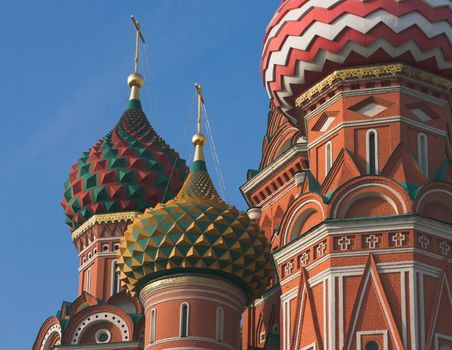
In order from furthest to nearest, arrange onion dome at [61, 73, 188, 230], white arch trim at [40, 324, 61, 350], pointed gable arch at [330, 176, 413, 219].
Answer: onion dome at [61, 73, 188, 230] < white arch trim at [40, 324, 61, 350] < pointed gable arch at [330, 176, 413, 219]

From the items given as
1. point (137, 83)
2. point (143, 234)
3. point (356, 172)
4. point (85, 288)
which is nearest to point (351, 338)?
point (356, 172)

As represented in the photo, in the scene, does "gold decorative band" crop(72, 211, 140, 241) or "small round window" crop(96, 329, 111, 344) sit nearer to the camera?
"small round window" crop(96, 329, 111, 344)

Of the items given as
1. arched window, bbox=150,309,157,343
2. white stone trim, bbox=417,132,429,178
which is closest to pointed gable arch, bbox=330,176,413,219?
white stone trim, bbox=417,132,429,178

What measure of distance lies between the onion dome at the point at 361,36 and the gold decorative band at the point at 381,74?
0.12 meters

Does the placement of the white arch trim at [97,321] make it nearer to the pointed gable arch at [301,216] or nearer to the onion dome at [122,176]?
the onion dome at [122,176]

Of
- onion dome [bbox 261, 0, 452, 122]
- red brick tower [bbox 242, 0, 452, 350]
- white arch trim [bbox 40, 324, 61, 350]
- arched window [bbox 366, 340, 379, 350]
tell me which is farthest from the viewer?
white arch trim [bbox 40, 324, 61, 350]

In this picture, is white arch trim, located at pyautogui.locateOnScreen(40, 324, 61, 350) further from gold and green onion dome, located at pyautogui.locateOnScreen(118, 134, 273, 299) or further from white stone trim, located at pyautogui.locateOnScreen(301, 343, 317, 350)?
white stone trim, located at pyautogui.locateOnScreen(301, 343, 317, 350)

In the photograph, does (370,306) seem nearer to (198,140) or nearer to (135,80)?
(198,140)

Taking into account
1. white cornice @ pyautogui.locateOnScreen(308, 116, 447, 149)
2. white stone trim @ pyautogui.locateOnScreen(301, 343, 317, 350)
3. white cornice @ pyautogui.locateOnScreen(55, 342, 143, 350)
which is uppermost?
white cornice @ pyautogui.locateOnScreen(308, 116, 447, 149)

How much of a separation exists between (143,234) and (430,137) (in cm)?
624

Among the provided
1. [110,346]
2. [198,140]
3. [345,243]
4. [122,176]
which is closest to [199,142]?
[198,140]

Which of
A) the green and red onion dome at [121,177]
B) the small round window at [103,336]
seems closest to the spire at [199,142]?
the green and red onion dome at [121,177]

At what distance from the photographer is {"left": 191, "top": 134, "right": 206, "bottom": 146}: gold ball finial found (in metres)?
34.5

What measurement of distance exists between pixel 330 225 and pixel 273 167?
22.4 ft
